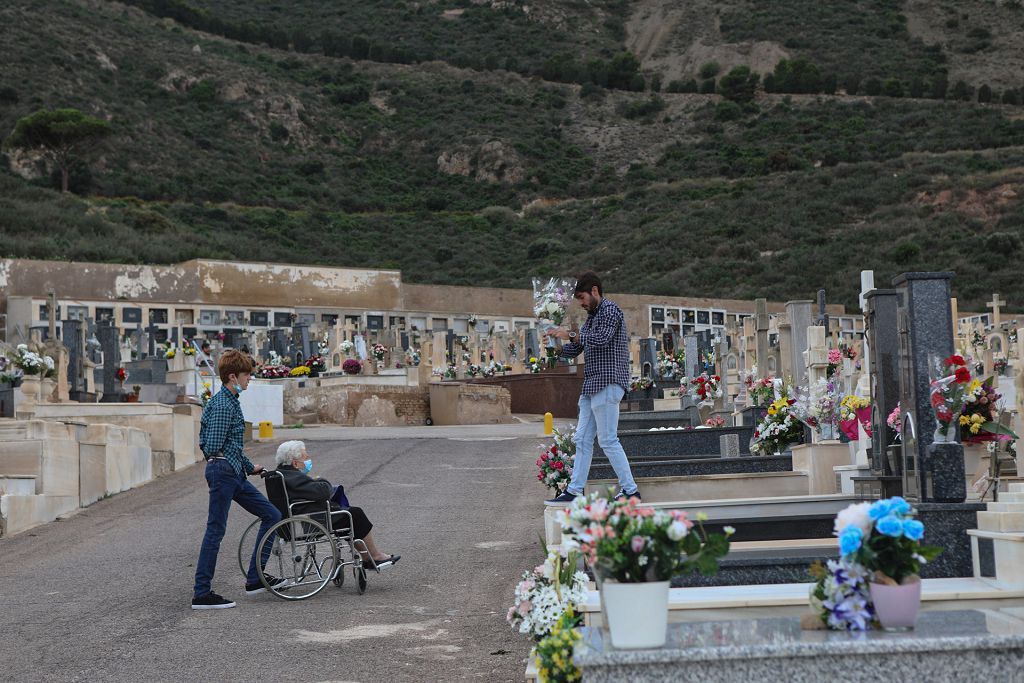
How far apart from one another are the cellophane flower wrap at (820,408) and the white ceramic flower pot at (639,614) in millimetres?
6750

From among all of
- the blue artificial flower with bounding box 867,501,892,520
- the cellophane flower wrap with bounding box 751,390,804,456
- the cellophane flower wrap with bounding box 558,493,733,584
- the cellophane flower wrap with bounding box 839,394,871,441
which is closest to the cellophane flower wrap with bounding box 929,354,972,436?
the blue artificial flower with bounding box 867,501,892,520

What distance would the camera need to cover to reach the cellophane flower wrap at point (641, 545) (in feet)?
14.7

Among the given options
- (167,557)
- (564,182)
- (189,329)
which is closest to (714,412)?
(167,557)

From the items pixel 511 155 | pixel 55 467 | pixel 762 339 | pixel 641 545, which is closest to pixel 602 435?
pixel 641 545

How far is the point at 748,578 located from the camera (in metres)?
5.73

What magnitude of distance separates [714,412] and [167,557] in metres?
8.76

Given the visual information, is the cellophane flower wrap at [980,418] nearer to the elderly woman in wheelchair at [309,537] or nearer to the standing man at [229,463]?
the elderly woman in wheelchair at [309,537]

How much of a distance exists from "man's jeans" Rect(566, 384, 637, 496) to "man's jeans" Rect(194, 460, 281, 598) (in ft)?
6.20

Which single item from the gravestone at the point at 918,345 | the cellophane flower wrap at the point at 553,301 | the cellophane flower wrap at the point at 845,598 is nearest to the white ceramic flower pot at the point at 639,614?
the cellophane flower wrap at the point at 845,598

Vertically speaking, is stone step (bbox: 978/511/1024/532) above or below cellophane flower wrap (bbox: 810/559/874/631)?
above

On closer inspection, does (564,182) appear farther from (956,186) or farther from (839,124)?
(956,186)

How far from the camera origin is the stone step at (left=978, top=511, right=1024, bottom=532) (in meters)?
5.72

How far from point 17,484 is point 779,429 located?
21.5 ft

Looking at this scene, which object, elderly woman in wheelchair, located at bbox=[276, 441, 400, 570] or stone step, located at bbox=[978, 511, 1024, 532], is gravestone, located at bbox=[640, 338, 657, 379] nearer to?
elderly woman in wheelchair, located at bbox=[276, 441, 400, 570]
